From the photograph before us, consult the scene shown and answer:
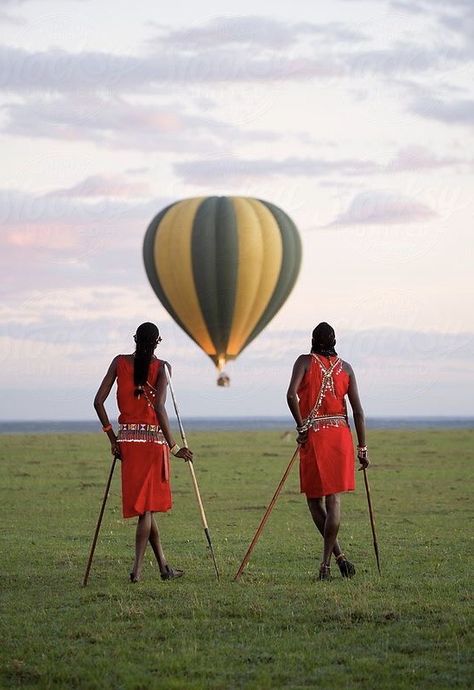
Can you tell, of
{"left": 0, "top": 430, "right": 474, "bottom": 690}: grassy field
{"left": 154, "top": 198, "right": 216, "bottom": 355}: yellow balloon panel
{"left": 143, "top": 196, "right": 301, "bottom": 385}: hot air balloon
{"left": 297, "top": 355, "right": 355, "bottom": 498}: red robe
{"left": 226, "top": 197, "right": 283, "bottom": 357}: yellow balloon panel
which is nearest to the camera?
{"left": 0, "top": 430, "right": 474, "bottom": 690}: grassy field

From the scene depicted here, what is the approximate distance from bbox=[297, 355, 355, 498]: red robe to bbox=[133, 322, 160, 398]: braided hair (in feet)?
5.47

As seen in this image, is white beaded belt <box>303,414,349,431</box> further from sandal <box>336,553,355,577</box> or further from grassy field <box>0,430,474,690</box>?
grassy field <box>0,430,474,690</box>

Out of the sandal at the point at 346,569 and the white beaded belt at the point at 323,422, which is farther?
the white beaded belt at the point at 323,422

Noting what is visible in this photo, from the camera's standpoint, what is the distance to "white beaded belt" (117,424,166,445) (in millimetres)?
13016

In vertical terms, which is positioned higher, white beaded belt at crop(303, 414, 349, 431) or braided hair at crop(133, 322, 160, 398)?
braided hair at crop(133, 322, 160, 398)

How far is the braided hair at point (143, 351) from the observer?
42.2 ft

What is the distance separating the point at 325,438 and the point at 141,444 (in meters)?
1.97

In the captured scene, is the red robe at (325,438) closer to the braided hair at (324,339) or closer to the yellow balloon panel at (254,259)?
the braided hair at (324,339)

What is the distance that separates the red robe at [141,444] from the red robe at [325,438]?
1533 mm

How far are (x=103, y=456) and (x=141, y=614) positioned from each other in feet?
117

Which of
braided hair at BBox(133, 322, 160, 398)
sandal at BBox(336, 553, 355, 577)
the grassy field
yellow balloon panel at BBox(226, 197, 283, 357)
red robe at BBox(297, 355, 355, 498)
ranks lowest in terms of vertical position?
the grassy field

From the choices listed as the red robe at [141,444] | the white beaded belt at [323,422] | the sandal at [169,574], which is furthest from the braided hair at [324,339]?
the sandal at [169,574]

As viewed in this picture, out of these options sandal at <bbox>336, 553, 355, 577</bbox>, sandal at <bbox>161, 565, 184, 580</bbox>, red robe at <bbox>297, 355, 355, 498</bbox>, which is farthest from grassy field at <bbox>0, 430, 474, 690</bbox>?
red robe at <bbox>297, 355, 355, 498</bbox>

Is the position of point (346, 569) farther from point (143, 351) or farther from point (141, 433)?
point (143, 351)
